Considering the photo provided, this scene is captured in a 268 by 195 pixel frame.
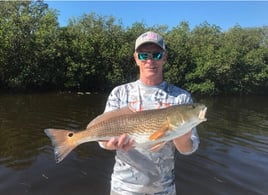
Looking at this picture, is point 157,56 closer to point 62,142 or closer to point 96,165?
point 62,142

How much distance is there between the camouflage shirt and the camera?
3.38 meters

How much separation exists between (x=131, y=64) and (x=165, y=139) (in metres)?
41.2

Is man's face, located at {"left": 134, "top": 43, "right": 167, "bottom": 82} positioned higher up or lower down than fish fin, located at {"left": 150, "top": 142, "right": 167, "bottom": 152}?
higher up

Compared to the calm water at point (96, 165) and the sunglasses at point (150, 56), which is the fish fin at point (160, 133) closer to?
the sunglasses at point (150, 56)

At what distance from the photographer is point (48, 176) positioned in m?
9.88

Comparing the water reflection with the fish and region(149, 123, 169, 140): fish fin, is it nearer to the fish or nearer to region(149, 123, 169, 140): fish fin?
the fish

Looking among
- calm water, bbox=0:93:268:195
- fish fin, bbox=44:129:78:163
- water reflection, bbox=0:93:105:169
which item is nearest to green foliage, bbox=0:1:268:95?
water reflection, bbox=0:93:105:169

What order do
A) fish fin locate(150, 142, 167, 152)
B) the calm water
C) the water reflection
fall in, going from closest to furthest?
fish fin locate(150, 142, 167, 152), the calm water, the water reflection

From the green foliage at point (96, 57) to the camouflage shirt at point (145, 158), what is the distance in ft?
110

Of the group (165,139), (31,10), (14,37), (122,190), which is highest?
(31,10)

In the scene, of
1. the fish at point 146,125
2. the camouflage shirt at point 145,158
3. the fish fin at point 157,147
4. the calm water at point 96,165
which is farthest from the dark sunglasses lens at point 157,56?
the calm water at point 96,165

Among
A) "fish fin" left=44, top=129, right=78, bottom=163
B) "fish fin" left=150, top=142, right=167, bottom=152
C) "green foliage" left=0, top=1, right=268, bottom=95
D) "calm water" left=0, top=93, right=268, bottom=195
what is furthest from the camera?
"green foliage" left=0, top=1, right=268, bottom=95

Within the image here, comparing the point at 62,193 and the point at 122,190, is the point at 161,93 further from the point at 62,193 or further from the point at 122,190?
the point at 62,193

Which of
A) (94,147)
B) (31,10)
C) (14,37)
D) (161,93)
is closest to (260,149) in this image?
(94,147)
